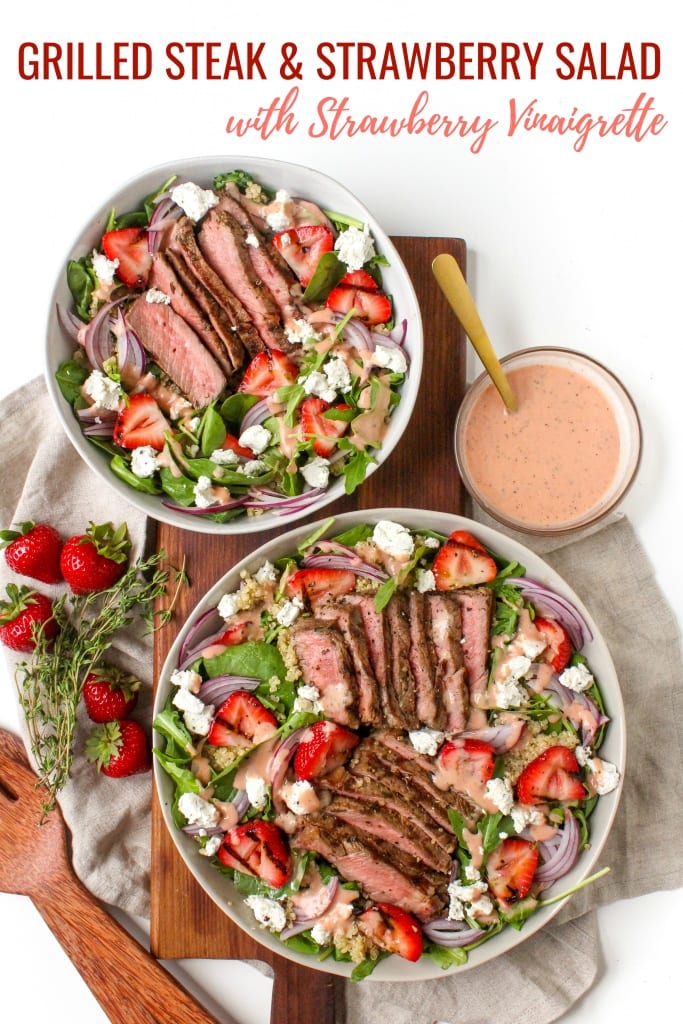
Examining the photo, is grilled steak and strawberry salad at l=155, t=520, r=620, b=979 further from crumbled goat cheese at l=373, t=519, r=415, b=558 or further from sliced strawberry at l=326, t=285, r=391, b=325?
sliced strawberry at l=326, t=285, r=391, b=325

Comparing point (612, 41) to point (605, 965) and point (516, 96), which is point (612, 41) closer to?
point (516, 96)

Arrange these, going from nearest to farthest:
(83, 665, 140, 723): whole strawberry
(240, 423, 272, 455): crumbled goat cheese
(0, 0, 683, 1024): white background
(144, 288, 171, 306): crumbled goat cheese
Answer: (240, 423, 272, 455): crumbled goat cheese
(144, 288, 171, 306): crumbled goat cheese
(83, 665, 140, 723): whole strawberry
(0, 0, 683, 1024): white background

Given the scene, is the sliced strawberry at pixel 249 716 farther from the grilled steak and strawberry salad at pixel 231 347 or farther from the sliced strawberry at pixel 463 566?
the sliced strawberry at pixel 463 566

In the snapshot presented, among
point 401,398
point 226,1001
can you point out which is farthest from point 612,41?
point 226,1001

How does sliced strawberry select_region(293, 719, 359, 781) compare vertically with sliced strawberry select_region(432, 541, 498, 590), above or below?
Result: below

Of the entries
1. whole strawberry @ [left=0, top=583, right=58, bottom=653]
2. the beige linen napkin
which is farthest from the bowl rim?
whole strawberry @ [left=0, top=583, right=58, bottom=653]

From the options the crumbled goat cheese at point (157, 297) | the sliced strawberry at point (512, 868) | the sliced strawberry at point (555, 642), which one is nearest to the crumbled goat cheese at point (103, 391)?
the crumbled goat cheese at point (157, 297)

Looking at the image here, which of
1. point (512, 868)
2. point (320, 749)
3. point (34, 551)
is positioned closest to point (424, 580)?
point (320, 749)
